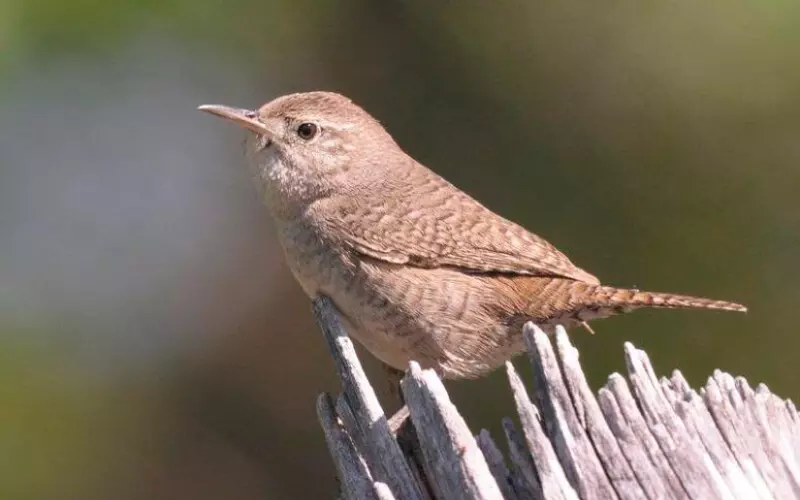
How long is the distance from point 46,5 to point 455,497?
146 inches

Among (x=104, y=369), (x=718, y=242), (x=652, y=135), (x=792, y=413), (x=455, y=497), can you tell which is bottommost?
(x=104, y=369)

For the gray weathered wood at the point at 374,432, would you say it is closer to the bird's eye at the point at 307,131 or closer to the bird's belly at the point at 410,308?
the bird's belly at the point at 410,308

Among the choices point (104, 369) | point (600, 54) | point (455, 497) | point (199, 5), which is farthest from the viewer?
point (104, 369)

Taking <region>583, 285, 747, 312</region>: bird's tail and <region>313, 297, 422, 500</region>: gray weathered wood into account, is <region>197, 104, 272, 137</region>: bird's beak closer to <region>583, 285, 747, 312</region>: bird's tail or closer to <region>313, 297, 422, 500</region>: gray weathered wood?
<region>313, 297, 422, 500</region>: gray weathered wood

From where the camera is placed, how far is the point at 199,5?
6242 mm

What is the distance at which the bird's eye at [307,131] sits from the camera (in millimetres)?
4613

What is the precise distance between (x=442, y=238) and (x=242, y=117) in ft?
2.71

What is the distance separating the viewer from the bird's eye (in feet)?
15.1

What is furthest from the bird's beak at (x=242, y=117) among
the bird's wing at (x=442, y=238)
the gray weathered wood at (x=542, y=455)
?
the gray weathered wood at (x=542, y=455)

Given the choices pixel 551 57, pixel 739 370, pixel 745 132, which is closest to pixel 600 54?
pixel 551 57

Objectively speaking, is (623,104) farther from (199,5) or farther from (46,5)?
(46,5)

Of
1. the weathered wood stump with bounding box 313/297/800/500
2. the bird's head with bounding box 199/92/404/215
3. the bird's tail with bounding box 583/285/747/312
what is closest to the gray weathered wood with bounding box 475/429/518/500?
the weathered wood stump with bounding box 313/297/800/500

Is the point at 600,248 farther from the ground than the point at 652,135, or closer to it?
closer to it

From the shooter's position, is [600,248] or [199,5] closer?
[600,248]
